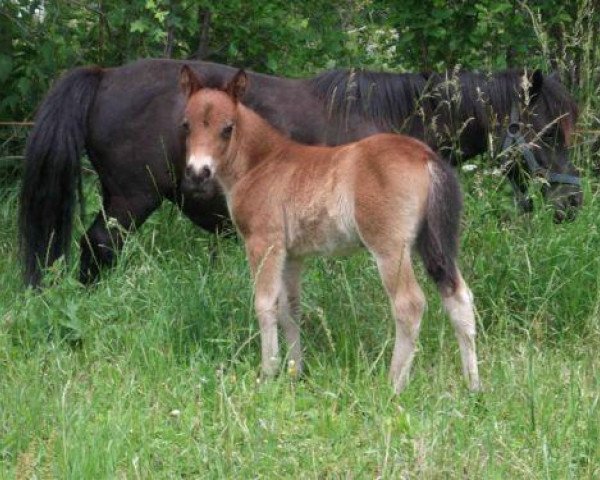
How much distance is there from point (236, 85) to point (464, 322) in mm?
1552

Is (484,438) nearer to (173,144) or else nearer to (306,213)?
(306,213)

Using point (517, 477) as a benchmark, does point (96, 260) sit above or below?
below

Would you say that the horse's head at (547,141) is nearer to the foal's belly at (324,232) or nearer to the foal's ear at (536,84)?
the foal's ear at (536,84)

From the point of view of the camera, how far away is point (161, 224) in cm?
763

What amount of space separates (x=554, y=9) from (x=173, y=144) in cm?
289

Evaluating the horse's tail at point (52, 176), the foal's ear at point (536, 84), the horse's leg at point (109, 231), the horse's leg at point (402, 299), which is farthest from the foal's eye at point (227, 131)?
the foal's ear at point (536, 84)

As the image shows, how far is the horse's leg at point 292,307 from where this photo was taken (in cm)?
556

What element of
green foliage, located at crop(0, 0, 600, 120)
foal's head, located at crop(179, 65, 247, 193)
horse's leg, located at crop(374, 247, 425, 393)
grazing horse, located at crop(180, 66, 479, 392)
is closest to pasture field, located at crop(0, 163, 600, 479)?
horse's leg, located at crop(374, 247, 425, 393)

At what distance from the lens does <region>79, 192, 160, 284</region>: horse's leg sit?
6805 mm

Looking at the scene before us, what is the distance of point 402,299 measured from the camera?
16.7ft

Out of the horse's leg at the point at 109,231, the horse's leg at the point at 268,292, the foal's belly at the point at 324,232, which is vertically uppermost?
the foal's belly at the point at 324,232

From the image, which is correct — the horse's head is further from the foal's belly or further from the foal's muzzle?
the foal's muzzle

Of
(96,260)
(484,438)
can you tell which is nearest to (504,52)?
(96,260)

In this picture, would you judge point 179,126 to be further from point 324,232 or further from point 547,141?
point 547,141
